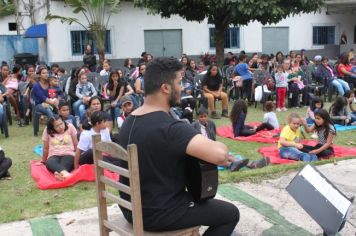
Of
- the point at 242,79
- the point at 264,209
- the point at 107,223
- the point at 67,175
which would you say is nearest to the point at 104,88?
the point at 242,79

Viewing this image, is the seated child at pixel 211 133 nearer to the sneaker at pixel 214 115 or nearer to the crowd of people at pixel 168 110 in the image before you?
the crowd of people at pixel 168 110

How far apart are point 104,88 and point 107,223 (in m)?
8.04

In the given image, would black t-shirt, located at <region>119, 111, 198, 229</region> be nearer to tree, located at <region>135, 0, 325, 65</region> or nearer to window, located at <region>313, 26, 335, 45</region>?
tree, located at <region>135, 0, 325, 65</region>

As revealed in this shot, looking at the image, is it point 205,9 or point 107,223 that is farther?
point 205,9

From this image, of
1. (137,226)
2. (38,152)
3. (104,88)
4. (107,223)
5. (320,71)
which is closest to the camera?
(137,226)

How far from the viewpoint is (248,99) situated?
539 inches

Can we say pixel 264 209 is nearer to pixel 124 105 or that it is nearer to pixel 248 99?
pixel 124 105

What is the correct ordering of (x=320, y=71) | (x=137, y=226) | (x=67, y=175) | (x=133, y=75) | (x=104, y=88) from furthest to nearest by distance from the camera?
(x=320, y=71)
(x=133, y=75)
(x=104, y=88)
(x=67, y=175)
(x=137, y=226)

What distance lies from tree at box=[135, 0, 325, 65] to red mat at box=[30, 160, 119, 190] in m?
9.01

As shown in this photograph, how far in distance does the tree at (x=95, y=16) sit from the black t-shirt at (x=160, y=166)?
1587cm

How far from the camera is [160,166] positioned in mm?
3100

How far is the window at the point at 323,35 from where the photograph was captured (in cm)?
2598

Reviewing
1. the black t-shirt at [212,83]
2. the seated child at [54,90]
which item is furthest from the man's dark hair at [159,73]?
the black t-shirt at [212,83]

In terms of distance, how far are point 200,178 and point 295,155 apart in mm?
4519
